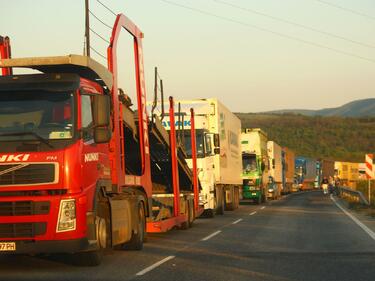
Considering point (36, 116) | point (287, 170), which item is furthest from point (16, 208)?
point (287, 170)

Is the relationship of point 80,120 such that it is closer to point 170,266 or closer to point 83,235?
point 83,235

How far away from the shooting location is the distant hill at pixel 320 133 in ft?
530

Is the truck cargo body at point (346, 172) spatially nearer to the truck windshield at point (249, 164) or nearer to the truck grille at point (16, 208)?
the truck windshield at point (249, 164)

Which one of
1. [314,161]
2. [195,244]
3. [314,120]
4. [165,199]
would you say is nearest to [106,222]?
[195,244]

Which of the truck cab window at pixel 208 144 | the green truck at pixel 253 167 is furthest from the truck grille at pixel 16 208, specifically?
the green truck at pixel 253 167

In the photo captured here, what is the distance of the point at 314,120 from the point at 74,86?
568 ft

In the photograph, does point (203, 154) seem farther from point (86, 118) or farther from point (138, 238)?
point (86, 118)

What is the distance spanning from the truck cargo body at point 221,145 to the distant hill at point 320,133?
12462 cm

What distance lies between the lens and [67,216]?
1008 centimetres

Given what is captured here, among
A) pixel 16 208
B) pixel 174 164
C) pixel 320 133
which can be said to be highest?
pixel 320 133

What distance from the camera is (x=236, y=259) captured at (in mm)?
12227

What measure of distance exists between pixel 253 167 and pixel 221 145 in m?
12.4

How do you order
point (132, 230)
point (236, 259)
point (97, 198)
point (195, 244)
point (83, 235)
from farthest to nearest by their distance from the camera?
1. point (195, 244)
2. point (132, 230)
3. point (236, 259)
4. point (97, 198)
5. point (83, 235)

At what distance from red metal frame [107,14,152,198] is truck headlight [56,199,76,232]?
2179 millimetres
